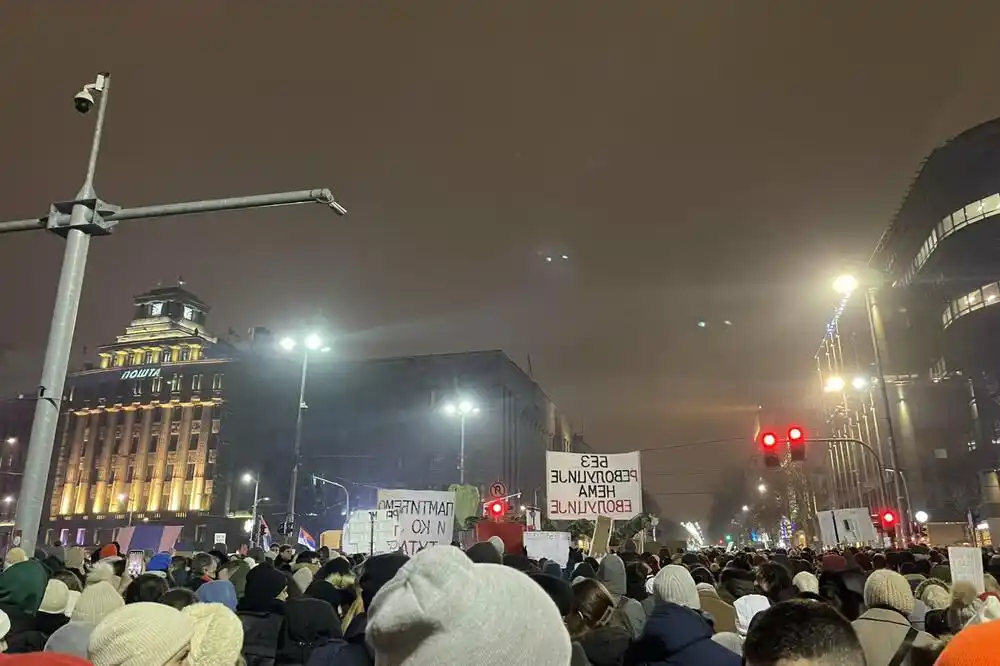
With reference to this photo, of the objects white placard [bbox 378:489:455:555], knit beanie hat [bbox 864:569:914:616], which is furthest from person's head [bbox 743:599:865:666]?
white placard [bbox 378:489:455:555]

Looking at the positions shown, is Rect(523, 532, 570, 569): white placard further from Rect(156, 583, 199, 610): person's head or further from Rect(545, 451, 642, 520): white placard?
Rect(156, 583, 199, 610): person's head

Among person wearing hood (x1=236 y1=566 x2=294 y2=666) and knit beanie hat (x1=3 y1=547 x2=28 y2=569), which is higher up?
knit beanie hat (x1=3 y1=547 x2=28 y2=569)

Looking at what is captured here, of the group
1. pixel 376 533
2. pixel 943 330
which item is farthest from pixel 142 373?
pixel 943 330

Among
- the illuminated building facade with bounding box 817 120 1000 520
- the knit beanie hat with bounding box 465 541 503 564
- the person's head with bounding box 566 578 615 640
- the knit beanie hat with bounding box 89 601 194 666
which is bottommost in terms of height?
the person's head with bounding box 566 578 615 640

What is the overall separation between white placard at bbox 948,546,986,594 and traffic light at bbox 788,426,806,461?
13.4 m

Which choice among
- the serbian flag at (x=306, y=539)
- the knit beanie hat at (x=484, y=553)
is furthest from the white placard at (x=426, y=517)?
the serbian flag at (x=306, y=539)

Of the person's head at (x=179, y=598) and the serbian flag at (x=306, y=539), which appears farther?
the serbian flag at (x=306, y=539)

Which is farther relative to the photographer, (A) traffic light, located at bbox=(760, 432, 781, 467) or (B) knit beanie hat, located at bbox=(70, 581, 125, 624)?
(A) traffic light, located at bbox=(760, 432, 781, 467)

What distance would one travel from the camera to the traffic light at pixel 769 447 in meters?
22.0

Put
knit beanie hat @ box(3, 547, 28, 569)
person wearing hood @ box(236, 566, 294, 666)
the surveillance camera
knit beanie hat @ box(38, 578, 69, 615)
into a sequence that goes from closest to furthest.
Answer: person wearing hood @ box(236, 566, 294, 666)
knit beanie hat @ box(38, 578, 69, 615)
knit beanie hat @ box(3, 547, 28, 569)
the surveillance camera

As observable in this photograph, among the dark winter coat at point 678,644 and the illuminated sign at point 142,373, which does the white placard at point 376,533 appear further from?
the illuminated sign at point 142,373

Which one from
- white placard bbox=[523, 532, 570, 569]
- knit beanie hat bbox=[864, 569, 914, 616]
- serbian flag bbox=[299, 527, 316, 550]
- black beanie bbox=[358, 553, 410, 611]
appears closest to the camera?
knit beanie hat bbox=[864, 569, 914, 616]

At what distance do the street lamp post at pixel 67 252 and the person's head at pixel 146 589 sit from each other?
224cm

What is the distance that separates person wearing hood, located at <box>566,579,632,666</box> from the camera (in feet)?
17.5
